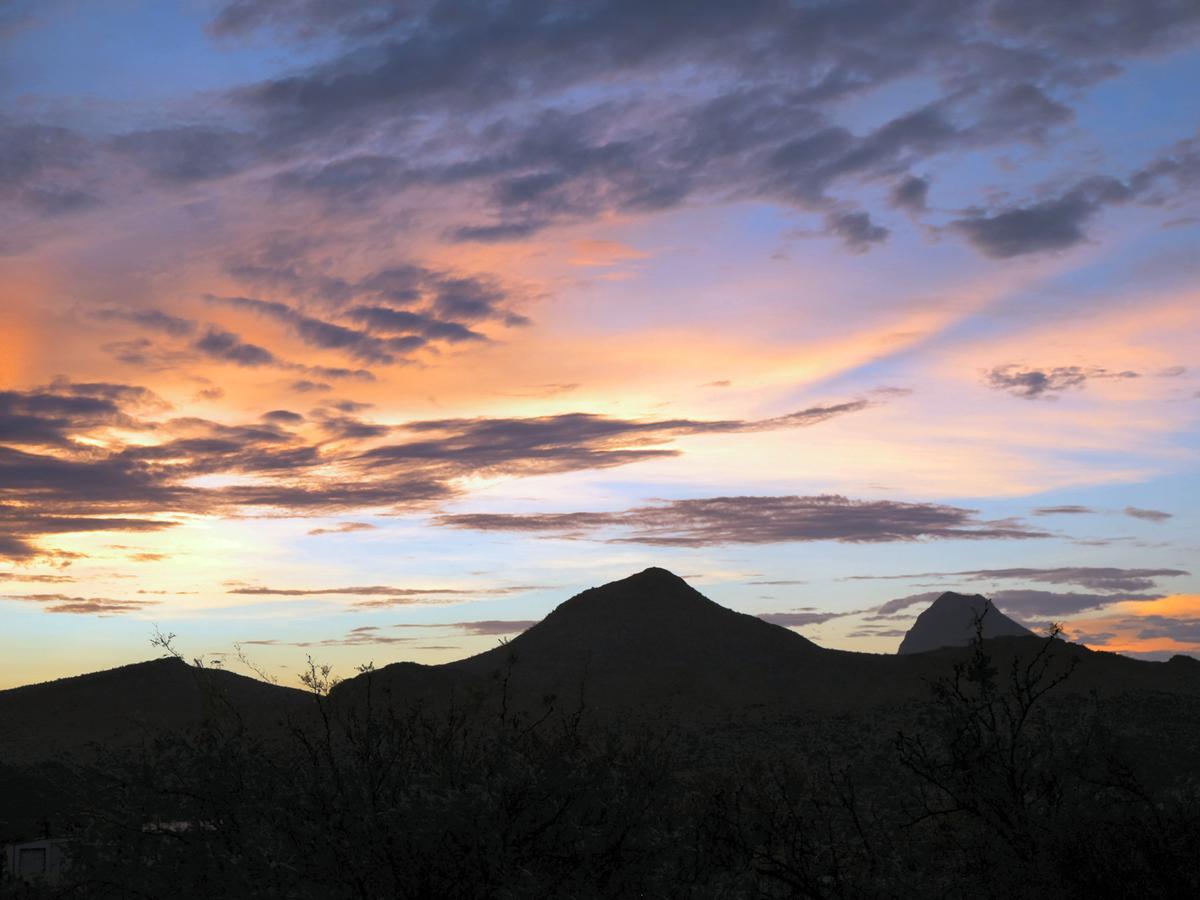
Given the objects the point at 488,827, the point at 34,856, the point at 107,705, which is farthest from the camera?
the point at 107,705

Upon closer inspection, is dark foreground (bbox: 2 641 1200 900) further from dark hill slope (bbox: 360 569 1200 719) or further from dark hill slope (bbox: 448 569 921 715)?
dark hill slope (bbox: 448 569 921 715)

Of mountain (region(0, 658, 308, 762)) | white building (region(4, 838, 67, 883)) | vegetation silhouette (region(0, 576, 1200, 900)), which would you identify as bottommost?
mountain (region(0, 658, 308, 762))

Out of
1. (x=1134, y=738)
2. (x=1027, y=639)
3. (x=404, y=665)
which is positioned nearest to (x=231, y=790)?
(x=1134, y=738)

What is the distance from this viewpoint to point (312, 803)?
43.3 ft

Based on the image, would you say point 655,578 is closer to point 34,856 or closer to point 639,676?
point 639,676

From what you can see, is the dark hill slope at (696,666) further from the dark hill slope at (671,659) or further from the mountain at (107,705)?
the mountain at (107,705)

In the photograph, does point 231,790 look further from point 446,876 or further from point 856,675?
point 856,675

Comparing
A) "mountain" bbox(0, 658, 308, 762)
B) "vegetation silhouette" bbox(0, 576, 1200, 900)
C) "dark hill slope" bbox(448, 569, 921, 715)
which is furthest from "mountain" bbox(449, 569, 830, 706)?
"vegetation silhouette" bbox(0, 576, 1200, 900)

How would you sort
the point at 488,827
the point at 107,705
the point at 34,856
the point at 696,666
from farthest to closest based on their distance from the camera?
1. the point at 107,705
2. the point at 696,666
3. the point at 34,856
4. the point at 488,827

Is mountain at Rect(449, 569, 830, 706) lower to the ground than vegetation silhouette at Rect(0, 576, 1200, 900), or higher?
lower

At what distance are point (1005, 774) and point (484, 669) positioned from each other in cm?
8537

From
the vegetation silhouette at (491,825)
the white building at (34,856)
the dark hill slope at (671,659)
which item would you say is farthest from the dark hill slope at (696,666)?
the vegetation silhouette at (491,825)

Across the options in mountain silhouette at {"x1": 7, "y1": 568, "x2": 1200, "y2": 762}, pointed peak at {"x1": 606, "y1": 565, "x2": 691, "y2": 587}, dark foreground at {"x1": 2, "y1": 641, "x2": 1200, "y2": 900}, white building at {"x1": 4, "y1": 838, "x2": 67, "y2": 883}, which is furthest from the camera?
pointed peak at {"x1": 606, "y1": 565, "x2": 691, "y2": 587}

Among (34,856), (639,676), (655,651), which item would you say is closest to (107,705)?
(639,676)
